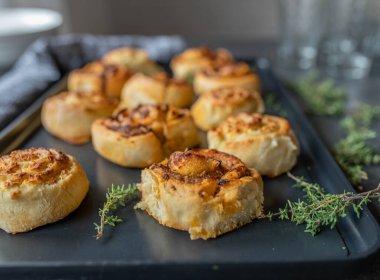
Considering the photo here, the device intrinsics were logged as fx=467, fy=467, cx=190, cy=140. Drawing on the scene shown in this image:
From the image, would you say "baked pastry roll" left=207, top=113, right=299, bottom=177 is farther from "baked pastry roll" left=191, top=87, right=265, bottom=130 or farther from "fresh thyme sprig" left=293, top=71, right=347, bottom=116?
"fresh thyme sprig" left=293, top=71, right=347, bottom=116

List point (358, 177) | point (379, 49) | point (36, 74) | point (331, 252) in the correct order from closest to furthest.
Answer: point (331, 252), point (358, 177), point (36, 74), point (379, 49)

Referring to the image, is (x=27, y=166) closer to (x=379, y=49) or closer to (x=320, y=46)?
(x=320, y=46)

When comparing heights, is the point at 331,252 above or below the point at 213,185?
below

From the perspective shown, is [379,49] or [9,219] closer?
[9,219]

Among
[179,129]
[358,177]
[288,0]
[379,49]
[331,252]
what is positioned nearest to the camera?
[331,252]

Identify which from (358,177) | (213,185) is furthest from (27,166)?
(358,177)

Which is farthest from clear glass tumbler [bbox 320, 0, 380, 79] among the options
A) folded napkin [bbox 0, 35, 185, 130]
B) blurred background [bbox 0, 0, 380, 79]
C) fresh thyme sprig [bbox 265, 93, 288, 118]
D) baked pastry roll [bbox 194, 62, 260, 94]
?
folded napkin [bbox 0, 35, 185, 130]

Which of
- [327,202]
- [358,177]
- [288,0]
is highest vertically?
[288,0]
